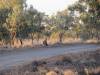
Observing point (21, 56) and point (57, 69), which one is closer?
point (57, 69)

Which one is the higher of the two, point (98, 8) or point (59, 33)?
point (98, 8)

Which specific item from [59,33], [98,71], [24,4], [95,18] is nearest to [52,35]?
[59,33]

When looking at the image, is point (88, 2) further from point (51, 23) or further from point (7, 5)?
point (51, 23)

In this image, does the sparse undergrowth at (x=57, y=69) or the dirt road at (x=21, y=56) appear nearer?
the sparse undergrowth at (x=57, y=69)

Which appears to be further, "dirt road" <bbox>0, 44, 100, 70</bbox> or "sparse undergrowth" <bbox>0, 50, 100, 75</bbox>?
"dirt road" <bbox>0, 44, 100, 70</bbox>

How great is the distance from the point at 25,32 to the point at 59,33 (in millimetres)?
31654

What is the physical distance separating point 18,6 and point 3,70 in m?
42.6

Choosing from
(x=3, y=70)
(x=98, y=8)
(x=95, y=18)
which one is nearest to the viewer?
(x=3, y=70)

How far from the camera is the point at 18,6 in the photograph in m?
61.4

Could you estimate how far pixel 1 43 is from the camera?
2448 inches

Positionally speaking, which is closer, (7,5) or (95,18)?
(95,18)

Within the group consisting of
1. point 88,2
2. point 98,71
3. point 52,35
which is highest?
point 88,2

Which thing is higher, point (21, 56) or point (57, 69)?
point (57, 69)

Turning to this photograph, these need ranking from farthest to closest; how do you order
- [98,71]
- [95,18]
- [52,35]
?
1. [52,35]
2. [95,18]
3. [98,71]
